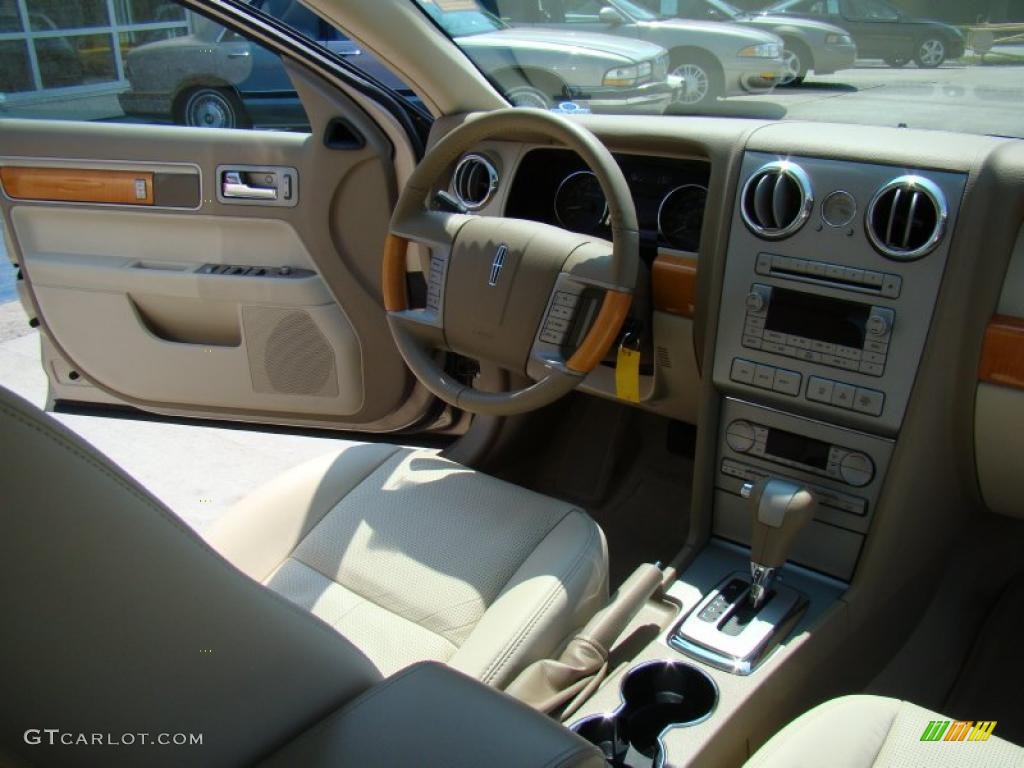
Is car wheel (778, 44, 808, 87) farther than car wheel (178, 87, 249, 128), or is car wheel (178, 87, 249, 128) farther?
car wheel (178, 87, 249, 128)

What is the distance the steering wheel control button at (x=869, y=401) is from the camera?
1577 mm

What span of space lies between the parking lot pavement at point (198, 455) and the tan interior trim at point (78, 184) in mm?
627

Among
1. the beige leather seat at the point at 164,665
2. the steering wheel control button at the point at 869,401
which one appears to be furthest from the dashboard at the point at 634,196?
the beige leather seat at the point at 164,665

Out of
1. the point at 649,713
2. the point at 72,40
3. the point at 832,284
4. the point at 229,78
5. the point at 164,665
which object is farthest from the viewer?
the point at 72,40

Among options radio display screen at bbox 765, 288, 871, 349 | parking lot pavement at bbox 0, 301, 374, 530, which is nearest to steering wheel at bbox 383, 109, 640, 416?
radio display screen at bbox 765, 288, 871, 349

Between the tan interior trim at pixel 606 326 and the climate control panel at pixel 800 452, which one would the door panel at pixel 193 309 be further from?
the climate control panel at pixel 800 452

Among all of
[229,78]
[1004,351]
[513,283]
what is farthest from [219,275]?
[1004,351]

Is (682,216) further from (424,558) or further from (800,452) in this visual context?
(424,558)

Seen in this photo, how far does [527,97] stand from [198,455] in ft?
4.73

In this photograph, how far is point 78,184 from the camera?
229 cm

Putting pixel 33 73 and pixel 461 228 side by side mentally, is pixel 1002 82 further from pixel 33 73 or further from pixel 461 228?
pixel 33 73

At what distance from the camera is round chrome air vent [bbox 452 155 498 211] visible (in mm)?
2100

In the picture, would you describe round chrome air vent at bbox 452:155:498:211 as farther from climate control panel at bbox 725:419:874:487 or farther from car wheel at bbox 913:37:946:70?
car wheel at bbox 913:37:946:70

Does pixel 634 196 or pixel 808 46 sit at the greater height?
pixel 808 46
